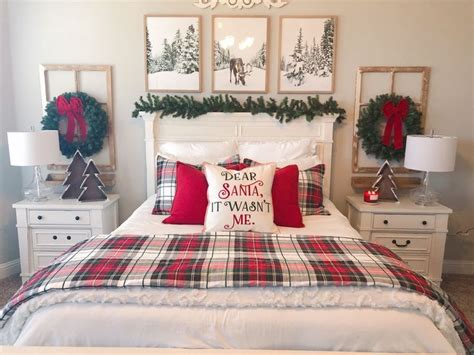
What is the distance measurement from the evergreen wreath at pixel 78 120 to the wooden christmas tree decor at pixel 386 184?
7.15 ft

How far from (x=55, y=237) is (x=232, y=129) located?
155cm

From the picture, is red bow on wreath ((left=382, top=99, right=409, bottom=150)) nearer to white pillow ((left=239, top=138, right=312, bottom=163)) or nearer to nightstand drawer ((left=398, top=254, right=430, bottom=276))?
white pillow ((left=239, top=138, right=312, bottom=163))

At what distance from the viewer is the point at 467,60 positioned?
3045 millimetres

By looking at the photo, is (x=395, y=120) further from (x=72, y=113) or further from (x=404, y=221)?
(x=72, y=113)

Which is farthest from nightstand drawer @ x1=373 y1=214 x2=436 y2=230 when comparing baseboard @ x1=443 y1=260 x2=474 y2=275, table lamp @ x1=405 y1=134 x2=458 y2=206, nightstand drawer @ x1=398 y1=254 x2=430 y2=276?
baseboard @ x1=443 y1=260 x2=474 y2=275

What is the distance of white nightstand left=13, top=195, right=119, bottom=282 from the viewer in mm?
2838

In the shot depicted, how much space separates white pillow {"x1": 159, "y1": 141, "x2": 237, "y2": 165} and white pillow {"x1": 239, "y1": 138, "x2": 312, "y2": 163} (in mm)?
108

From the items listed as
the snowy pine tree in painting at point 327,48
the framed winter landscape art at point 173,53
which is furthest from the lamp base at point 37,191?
the snowy pine tree in painting at point 327,48

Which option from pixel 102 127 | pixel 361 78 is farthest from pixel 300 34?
pixel 102 127

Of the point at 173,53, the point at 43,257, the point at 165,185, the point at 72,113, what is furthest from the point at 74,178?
the point at 173,53

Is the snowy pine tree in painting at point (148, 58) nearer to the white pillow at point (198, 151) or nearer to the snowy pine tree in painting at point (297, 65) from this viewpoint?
the white pillow at point (198, 151)

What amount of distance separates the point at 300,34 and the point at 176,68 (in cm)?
99

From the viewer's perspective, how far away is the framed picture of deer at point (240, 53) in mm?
3012

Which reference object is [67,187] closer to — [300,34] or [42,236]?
[42,236]
